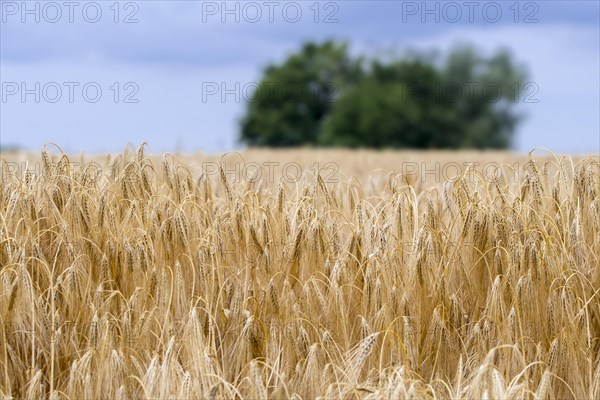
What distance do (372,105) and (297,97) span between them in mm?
4149

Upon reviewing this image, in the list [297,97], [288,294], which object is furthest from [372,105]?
[288,294]

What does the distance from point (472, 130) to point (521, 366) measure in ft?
132

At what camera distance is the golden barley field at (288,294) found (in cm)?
383

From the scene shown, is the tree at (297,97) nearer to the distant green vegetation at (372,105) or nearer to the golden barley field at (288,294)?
the distant green vegetation at (372,105)

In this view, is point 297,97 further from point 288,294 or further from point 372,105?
point 288,294

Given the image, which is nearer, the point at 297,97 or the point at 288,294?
the point at 288,294

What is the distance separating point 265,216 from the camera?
4305 millimetres

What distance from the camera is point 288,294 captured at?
4113mm

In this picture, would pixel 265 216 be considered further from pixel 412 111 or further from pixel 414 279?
pixel 412 111

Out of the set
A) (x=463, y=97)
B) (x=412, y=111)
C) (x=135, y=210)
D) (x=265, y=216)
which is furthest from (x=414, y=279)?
(x=463, y=97)

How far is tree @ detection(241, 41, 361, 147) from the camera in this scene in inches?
1639

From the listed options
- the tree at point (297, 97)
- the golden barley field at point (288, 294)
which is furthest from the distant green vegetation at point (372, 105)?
the golden barley field at point (288, 294)

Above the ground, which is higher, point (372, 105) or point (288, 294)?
point (372, 105)

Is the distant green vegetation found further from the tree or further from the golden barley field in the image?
the golden barley field
